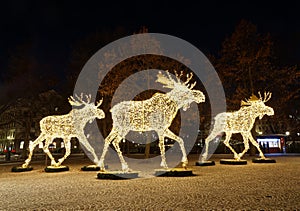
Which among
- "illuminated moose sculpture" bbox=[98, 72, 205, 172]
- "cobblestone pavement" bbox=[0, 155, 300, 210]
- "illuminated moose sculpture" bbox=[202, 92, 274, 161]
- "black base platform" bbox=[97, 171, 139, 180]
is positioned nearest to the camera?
"cobblestone pavement" bbox=[0, 155, 300, 210]

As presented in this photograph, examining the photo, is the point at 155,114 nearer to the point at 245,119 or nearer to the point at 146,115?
the point at 146,115

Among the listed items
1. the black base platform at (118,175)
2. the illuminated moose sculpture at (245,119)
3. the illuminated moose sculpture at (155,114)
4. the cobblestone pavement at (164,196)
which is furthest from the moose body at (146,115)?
the illuminated moose sculpture at (245,119)

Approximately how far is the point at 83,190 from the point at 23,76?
17.1 meters

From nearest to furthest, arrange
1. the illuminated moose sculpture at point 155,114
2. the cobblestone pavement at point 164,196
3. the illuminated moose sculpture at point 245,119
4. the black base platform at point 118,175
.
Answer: the cobblestone pavement at point 164,196 → the black base platform at point 118,175 → the illuminated moose sculpture at point 155,114 → the illuminated moose sculpture at point 245,119

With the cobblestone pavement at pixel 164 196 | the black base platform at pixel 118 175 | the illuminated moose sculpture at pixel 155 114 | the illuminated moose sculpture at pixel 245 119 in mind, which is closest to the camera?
the cobblestone pavement at pixel 164 196

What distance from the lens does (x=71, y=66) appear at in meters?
23.9

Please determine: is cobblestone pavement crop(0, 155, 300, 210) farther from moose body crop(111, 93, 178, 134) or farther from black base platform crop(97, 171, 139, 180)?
moose body crop(111, 93, 178, 134)

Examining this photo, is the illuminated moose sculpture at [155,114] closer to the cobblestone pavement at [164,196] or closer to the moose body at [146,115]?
the moose body at [146,115]

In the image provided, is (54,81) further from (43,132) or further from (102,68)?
(43,132)

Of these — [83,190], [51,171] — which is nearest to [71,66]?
[51,171]

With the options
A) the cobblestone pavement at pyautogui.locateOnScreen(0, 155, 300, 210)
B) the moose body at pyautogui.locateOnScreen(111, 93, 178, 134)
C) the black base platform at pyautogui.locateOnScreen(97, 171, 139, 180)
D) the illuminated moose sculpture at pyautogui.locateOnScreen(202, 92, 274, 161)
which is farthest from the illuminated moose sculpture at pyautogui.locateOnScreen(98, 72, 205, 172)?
the illuminated moose sculpture at pyautogui.locateOnScreen(202, 92, 274, 161)

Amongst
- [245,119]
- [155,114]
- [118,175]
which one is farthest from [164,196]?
[245,119]

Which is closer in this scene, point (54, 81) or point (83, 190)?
point (83, 190)

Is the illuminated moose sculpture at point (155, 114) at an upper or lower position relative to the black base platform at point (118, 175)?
upper
